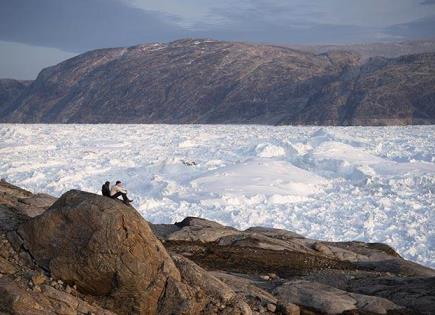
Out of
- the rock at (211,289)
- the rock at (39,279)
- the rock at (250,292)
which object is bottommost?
the rock at (250,292)

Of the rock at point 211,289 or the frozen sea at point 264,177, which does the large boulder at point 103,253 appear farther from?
the frozen sea at point 264,177

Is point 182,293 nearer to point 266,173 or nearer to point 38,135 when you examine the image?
point 266,173

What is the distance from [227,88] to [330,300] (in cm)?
9670

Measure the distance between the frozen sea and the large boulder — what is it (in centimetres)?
1067

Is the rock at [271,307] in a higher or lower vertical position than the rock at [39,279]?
lower

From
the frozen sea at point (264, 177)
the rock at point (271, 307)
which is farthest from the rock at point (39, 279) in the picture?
the frozen sea at point (264, 177)

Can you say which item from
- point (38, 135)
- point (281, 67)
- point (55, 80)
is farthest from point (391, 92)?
point (55, 80)

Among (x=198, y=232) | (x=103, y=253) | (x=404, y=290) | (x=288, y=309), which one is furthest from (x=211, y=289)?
(x=198, y=232)

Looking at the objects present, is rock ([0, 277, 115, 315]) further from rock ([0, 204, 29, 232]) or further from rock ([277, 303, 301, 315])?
rock ([277, 303, 301, 315])

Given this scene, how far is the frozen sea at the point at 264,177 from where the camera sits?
1894cm

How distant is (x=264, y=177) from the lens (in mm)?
25156

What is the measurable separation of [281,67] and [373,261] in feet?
315

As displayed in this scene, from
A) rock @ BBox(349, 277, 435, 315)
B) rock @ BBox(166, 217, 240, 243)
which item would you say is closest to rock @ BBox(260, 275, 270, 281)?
rock @ BBox(349, 277, 435, 315)

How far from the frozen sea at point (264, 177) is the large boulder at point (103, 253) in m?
Answer: 10.7
